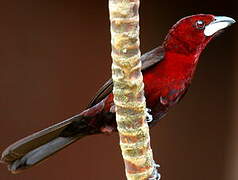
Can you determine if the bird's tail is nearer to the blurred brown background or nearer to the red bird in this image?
the red bird

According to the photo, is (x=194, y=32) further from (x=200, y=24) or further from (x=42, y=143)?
(x=42, y=143)

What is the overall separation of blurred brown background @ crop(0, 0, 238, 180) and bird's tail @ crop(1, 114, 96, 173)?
1288 millimetres

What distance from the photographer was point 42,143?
7.04ft

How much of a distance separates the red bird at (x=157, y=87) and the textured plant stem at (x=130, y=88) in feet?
1.27

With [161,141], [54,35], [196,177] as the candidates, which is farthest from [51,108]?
[196,177]

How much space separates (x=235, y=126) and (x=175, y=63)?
2.04 meters

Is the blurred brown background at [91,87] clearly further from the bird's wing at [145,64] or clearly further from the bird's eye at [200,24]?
the bird's eye at [200,24]

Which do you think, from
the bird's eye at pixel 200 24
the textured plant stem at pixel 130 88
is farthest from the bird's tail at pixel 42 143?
the bird's eye at pixel 200 24

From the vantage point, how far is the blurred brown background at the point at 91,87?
11.3ft

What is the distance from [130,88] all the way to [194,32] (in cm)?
59

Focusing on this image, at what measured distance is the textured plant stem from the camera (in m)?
1.61

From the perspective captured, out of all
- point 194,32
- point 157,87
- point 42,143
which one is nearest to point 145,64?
point 157,87

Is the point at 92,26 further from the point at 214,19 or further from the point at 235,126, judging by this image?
the point at 214,19

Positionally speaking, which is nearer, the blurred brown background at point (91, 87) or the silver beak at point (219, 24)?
the silver beak at point (219, 24)
